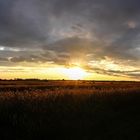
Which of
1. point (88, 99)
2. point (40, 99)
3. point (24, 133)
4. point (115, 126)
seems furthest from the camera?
point (88, 99)

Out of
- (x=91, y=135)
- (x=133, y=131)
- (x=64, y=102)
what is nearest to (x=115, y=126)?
(x=133, y=131)

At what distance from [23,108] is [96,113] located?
16.2ft

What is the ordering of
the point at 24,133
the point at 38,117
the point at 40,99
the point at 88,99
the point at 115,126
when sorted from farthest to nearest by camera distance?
the point at 88,99
the point at 40,99
the point at 115,126
the point at 38,117
the point at 24,133

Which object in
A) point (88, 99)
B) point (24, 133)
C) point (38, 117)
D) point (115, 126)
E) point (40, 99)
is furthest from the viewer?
point (88, 99)

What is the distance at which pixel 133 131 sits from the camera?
1561cm

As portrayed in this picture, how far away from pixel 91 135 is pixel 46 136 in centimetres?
217

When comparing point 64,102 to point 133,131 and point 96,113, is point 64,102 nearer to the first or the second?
point 96,113

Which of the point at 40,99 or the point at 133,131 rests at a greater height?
the point at 40,99

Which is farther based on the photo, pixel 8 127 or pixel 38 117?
pixel 38 117

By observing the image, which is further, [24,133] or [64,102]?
[64,102]

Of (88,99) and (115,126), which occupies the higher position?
(88,99)

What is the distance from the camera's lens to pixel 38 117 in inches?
613

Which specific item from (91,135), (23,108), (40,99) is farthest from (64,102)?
(91,135)

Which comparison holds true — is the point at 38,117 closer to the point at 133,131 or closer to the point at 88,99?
the point at 133,131
